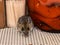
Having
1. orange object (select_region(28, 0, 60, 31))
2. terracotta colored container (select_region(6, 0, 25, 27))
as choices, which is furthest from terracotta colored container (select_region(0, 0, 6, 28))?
orange object (select_region(28, 0, 60, 31))

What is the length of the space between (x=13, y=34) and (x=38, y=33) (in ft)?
0.43

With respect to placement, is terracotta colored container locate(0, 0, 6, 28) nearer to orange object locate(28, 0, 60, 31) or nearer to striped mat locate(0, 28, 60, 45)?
striped mat locate(0, 28, 60, 45)

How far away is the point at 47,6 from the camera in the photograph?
2.94 feet

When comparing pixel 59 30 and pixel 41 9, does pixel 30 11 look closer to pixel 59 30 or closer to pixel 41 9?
pixel 41 9

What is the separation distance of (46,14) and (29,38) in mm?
158

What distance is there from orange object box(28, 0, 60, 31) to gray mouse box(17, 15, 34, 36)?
63 mm

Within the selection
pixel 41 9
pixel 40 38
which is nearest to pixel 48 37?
pixel 40 38

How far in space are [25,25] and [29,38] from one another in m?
0.07

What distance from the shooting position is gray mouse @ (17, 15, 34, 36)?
86 centimetres

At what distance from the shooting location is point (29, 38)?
2.79ft

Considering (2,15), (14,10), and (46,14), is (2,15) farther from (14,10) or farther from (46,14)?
(46,14)

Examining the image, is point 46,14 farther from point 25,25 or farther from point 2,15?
point 2,15

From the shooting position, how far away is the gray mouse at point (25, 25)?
2.83ft

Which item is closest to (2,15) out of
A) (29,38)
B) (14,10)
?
(14,10)
